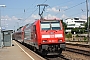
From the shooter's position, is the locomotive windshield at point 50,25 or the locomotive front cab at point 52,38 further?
Result: the locomotive windshield at point 50,25

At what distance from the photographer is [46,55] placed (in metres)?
18.9

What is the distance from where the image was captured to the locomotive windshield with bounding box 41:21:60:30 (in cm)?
1762

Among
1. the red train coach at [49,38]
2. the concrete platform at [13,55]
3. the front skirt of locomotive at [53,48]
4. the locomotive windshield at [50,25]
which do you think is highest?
the locomotive windshield at [50,25]

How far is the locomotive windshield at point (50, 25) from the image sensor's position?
17.6 meters

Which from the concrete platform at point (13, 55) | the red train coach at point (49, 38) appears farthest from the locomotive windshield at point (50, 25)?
the concrete platform at point (13, 55)

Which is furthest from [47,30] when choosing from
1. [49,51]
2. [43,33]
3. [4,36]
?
[4,36]

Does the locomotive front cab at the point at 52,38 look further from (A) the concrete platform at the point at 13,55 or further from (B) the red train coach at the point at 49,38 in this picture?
(A) the concrete platform at the point at 13,55

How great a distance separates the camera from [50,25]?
1775 centimetres

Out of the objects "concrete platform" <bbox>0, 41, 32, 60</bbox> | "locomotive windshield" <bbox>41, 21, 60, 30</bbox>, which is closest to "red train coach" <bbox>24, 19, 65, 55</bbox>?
"locomotive windshield" <bbox>41, 21, 60, 30</bbox>

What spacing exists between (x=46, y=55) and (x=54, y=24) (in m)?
2.93

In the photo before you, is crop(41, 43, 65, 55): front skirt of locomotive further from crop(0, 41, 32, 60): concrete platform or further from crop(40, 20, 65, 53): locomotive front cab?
crop(0, 41, 32, 60): concrete platform

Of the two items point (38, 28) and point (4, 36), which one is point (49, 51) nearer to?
point (38, 28)

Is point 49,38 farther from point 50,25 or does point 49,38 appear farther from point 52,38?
point 50,25

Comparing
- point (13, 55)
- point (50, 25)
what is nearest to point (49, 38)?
point (50, 25)
